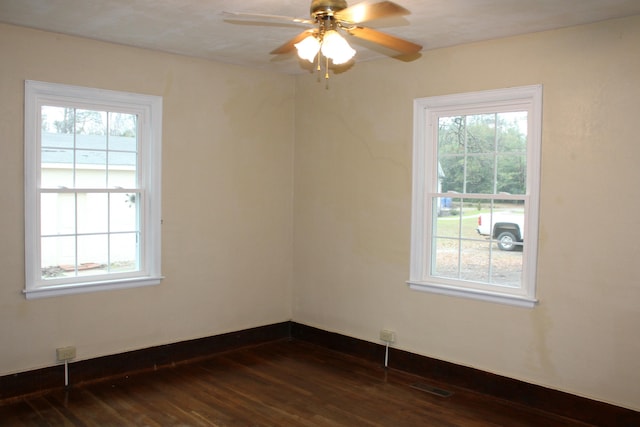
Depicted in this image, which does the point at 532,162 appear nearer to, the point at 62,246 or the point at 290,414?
the point at 290,414

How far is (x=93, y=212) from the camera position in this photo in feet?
14.3

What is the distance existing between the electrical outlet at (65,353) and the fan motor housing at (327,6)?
3144mm

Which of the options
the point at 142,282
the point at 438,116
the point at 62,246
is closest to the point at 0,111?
the point at 62,246

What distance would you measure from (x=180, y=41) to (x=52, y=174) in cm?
141

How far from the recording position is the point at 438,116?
4.48 meters

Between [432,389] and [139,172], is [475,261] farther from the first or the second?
[139,172]

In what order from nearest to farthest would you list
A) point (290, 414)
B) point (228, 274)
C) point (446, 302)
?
point (290, 414) → point (446, 302) → point (228, 274)

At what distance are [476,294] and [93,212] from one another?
121 inches

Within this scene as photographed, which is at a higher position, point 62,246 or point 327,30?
point 327,30

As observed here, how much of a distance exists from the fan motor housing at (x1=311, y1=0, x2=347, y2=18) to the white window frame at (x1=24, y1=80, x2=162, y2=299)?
2.37 metres

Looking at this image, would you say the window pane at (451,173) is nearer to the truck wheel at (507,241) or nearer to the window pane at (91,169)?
the truck wheel at (507,241)

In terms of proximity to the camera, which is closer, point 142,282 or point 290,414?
point 290,414

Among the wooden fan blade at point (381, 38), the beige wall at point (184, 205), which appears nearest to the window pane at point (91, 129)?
the beige wall at point (184, 205)

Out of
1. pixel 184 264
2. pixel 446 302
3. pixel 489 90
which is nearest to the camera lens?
pixel 489 90
